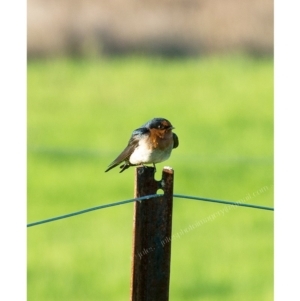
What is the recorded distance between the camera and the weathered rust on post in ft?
10.7

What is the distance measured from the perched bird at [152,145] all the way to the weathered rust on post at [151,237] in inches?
32.6

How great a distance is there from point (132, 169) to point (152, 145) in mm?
4082

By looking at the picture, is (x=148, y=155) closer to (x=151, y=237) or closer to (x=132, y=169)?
(x=151, y=237)

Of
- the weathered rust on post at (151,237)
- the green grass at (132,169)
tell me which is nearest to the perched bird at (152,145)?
the weathered rust on post at (151,237)

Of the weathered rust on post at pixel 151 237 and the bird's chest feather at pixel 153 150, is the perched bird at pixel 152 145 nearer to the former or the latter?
the bird's chest feather at pixel 153 150

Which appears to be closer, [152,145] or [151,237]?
[151,237]

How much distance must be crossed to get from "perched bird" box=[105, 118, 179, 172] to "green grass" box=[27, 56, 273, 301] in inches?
Result: 117

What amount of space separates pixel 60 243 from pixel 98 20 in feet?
6.96

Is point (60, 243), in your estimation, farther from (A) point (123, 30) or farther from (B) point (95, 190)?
(A) point (123, 30)

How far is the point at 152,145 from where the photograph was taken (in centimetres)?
413

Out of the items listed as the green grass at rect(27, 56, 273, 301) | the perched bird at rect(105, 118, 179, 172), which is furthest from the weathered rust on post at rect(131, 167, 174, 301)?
the green grass at rect(27, 56, 273, 301)

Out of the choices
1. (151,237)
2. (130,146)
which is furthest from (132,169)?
(151,237)
